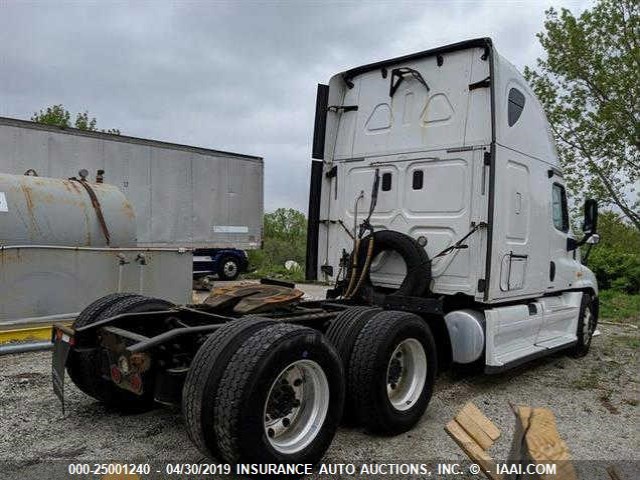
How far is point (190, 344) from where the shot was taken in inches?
148

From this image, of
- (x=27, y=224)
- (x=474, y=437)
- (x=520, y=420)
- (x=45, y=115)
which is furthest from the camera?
(x=45, y=115)

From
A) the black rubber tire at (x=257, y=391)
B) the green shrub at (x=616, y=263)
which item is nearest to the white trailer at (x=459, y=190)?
the black rubber tire at (x=257, y=391)

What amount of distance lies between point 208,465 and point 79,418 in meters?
1.42

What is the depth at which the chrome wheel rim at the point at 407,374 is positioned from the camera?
4.09 metres

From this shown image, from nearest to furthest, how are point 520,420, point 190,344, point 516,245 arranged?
point 520,420, point 190,344, point 516,245

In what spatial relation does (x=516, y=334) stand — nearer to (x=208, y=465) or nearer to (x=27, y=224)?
(x=208, y=465)

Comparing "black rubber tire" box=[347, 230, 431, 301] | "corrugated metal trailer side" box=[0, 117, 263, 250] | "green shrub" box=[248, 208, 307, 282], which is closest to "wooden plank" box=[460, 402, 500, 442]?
"black rubber tire" box=[347, 230, 431, 301]

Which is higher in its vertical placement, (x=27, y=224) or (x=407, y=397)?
(x=27, y=224)

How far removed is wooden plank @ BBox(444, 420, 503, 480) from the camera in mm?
2607

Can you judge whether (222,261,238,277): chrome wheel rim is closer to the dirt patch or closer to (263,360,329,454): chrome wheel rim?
the dirt patch

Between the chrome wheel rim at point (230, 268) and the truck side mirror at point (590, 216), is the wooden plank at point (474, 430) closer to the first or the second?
the truck side mirror at point (590, 216)

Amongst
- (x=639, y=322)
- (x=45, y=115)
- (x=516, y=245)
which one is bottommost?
(x=639, y=322)

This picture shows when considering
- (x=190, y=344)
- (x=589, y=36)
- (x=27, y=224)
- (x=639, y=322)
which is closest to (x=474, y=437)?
(x=190, y=344)

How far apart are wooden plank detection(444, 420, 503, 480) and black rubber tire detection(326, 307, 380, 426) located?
1181 mm
